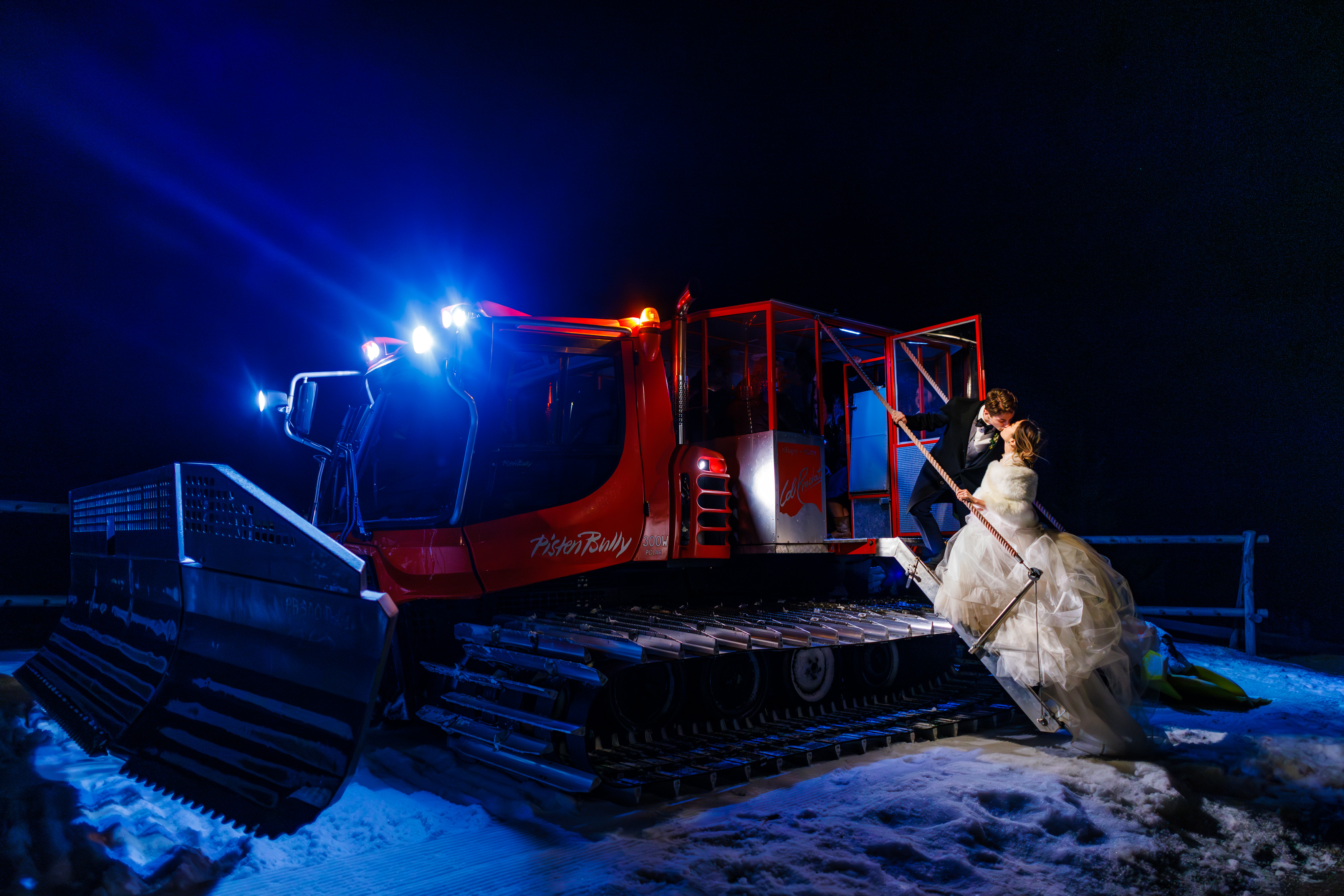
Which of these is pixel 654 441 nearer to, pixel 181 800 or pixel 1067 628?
pixel 1067 628

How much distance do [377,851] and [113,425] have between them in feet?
35.2

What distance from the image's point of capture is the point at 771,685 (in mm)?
5184

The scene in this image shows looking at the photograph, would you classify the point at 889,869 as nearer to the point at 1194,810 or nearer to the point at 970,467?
the point at 1194,810

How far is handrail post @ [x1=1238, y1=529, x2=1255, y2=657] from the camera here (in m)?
8.62

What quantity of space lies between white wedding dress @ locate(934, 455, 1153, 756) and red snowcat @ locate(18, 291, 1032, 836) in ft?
1.73

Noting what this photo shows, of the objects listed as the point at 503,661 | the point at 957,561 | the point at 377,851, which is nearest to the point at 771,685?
the point at 957,561

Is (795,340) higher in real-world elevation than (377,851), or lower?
higher

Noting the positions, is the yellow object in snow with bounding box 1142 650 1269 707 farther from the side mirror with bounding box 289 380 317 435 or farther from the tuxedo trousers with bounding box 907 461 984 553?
the side mirror with bounding box 289 380 317 435

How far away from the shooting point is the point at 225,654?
3.48 meters

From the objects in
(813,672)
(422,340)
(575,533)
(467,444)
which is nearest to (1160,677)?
(813,672)

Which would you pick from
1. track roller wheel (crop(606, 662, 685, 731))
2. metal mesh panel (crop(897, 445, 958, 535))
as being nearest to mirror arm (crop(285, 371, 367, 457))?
track roller wheel (crop(606, 662, 685, 731))

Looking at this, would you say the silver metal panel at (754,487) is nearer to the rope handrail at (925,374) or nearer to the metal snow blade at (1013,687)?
the rope handrail at (925,374)

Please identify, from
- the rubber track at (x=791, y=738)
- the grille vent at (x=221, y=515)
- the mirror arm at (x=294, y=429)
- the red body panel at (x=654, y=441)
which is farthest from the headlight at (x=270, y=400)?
the rubber track at (x=791, y=738)

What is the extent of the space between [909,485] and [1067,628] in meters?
2.36
